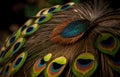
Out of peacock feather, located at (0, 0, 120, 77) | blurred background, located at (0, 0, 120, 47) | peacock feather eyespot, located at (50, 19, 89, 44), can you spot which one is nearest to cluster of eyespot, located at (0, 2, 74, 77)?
peacock feather, located at (0, 0, 120, 77)

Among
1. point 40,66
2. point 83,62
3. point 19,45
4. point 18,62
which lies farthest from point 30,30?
point 83,62

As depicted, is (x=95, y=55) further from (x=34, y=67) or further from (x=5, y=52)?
(x=5, y=52)

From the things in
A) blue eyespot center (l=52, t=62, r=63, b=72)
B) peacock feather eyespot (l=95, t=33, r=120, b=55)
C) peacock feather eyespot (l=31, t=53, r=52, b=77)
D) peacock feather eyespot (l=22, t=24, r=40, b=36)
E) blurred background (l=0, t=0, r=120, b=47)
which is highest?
peacock feather eyespot (l=22, t=24, r=40, b=36)

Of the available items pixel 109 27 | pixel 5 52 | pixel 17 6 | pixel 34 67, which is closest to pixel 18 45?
pixel 5 52

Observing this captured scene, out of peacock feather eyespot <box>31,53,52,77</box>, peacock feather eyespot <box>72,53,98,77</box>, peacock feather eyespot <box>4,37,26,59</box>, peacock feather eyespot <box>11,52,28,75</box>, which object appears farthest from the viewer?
peacock feather eyespot <box>4,37,26,59</box>

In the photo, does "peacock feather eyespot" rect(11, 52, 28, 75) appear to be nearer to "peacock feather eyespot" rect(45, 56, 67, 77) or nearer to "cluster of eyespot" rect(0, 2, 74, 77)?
"cluster of eyespot" rect(0, 2, 74, 77)

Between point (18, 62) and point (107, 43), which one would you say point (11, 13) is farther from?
point (107, 43)
